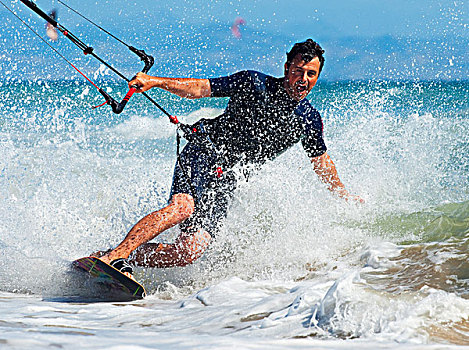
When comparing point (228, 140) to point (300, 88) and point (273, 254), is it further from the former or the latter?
point (273, 254)

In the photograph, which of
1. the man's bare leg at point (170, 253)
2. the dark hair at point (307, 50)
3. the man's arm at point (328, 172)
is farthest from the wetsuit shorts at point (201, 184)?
the dark hair at point (307, 50)

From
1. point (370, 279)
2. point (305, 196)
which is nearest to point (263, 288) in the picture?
point (370, 279)

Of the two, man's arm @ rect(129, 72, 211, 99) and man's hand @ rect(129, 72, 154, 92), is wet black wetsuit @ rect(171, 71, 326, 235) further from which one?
man's hand @ rect(129, 72, 154, 92)

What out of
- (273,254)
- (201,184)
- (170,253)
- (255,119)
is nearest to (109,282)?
(170,253)

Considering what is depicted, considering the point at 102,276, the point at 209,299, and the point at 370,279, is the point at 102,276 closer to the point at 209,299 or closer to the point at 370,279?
the point at 209,299

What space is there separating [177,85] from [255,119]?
2.50 feet

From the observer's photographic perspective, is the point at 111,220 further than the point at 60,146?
No

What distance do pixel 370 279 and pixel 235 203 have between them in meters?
1.80

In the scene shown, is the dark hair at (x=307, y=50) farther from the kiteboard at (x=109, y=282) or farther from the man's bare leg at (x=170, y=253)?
the kiteboard at (x=109, y=282)

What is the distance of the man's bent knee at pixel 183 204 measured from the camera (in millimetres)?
4117

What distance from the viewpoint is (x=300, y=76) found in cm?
423

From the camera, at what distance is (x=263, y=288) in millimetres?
3820

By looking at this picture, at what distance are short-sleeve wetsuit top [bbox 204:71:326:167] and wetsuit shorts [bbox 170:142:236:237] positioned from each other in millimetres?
149

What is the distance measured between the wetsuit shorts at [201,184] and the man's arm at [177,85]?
0.57 m
